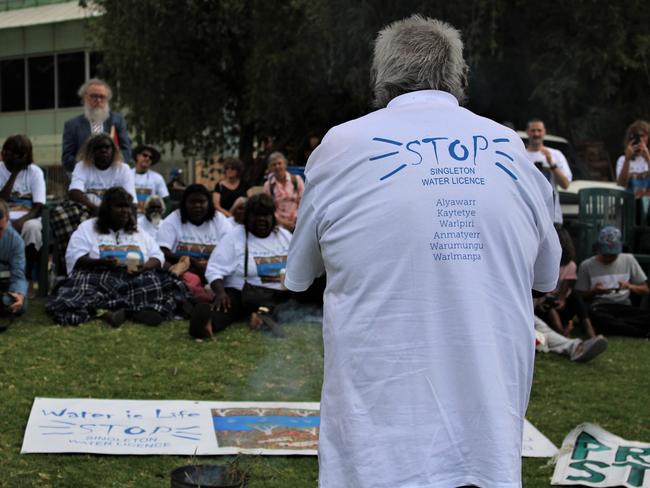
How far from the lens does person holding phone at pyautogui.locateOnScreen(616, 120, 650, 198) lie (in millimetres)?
10766

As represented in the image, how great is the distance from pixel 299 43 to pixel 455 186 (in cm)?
1415

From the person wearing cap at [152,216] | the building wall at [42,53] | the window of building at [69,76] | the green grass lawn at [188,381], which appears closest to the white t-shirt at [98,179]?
the person wearing cap at [152,216]

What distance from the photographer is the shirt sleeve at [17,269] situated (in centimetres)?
855

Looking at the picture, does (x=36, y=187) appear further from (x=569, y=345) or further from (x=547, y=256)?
(x=547, y=256)

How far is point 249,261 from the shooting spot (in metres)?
9.12

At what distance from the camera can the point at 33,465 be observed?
539cm

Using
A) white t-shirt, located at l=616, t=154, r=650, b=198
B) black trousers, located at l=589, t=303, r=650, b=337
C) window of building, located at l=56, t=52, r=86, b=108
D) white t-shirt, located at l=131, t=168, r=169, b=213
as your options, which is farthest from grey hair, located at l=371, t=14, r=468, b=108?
window of building, located at l=56, t=52, r=86, b=108

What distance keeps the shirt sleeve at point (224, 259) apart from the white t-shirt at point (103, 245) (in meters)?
0.50

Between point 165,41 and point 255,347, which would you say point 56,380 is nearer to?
point 255,347

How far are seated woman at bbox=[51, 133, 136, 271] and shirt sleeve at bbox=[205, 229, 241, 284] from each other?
1.00 m

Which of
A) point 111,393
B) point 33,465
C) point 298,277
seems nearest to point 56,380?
point 111,393

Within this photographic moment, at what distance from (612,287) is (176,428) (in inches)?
194

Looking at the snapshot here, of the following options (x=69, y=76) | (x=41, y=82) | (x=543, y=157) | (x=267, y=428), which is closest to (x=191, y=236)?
(x=543, y=157)

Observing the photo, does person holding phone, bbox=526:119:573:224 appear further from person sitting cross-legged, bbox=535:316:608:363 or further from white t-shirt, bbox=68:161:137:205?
white t-shirt, bbox=68:161:137:205
